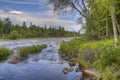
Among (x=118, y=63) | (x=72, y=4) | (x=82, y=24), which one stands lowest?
(x=118, y=63)

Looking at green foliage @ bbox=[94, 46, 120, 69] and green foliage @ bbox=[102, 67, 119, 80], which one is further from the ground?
green foliage @ bbox=[94, 46, 120, 69]

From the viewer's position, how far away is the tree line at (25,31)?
4877 inches

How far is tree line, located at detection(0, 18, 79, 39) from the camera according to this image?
123875 millimetres

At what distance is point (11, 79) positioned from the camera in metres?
20.7

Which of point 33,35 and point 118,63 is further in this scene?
point 33,35

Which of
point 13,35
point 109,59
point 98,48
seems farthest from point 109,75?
point 13,35

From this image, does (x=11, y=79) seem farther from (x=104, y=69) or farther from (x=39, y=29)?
(x=39, y=29)

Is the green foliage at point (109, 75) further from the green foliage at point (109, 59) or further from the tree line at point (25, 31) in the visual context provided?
the tree line at point (25, 31)

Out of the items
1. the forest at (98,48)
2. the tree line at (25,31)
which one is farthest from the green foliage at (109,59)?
the tree line at (25,31)

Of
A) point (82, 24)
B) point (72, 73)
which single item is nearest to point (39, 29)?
point (82, 24)

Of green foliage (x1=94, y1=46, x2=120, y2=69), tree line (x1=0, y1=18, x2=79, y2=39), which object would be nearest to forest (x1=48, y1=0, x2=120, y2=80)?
green foliage (x1=94, y1=46, x2=120, y2=69)

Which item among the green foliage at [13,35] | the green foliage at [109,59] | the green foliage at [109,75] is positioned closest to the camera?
the green foliage at [109,75]

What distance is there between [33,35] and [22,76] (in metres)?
126

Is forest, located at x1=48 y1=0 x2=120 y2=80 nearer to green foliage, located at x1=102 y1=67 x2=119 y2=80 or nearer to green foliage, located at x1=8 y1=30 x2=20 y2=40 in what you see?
green foliage, located at x1=102 y1=67 x2=119 y2=80
